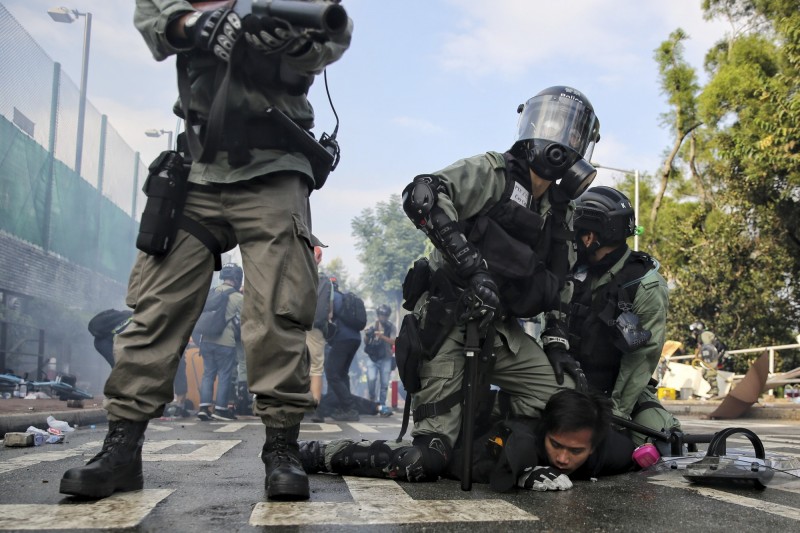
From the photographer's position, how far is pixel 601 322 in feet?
15.3

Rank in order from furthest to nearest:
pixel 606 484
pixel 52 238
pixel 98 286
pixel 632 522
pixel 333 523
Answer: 1. pixel 98 286
2. pixel 52 238
3. pixel 606 484
4. pixel 632 522
5. pixel 333 523

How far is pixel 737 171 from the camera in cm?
2048

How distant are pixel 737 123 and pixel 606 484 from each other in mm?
19597

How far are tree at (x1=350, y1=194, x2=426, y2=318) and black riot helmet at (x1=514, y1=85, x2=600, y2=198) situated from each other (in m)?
55.6

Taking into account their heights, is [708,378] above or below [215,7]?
below

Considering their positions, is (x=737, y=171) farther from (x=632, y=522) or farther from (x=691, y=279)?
(x=632, y=522)

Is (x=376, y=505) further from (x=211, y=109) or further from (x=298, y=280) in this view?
(x=211, y=109)

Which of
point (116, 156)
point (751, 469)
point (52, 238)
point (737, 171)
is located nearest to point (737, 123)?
point (737, 171)

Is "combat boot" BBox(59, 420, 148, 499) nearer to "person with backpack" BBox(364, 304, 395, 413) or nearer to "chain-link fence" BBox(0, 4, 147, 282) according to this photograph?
"chain-link fence" BBox(0, 4, 147, 282)

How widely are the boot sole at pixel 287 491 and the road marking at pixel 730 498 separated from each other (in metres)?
1.49

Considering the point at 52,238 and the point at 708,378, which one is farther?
the point at 708,378

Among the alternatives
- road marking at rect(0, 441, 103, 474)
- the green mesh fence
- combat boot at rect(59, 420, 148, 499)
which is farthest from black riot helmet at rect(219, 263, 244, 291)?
Result: combat boot at rect(59, 420, 148, 499)

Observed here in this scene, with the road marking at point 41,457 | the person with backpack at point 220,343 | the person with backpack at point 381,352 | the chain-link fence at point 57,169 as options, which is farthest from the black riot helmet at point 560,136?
the person with backpack at point 381,352

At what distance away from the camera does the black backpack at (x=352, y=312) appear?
1031 cm
